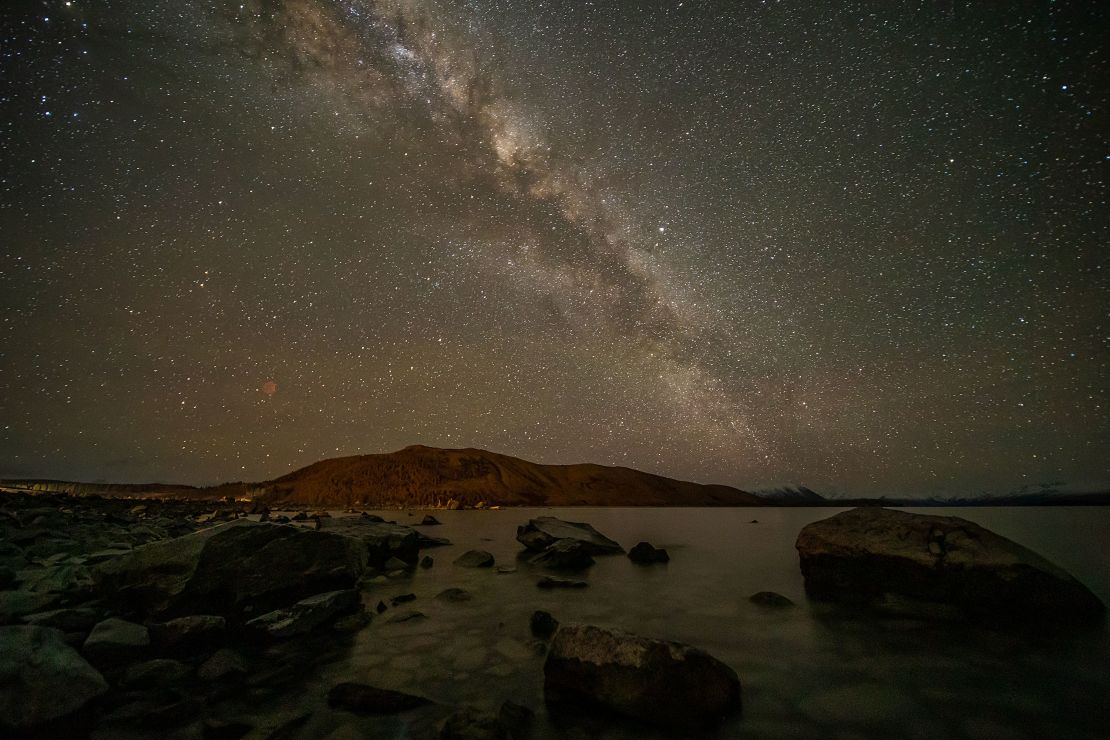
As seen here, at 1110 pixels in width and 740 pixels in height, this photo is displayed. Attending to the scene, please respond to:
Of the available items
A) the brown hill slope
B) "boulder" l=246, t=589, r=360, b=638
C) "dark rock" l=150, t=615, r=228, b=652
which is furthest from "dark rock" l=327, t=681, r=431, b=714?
the brown hill slope

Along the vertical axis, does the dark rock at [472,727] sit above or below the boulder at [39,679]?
below

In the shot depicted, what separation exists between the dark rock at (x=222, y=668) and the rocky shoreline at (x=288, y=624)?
0.02m

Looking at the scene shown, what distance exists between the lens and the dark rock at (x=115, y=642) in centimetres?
466

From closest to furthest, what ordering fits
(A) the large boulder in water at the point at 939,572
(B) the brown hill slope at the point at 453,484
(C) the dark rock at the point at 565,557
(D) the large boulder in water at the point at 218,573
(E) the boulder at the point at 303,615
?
(E) the boulder at the point at 303,615 < (D) the large boulder in water at the point at 218,573 < (A) the large boulder in water at the point at 939,572 < (C) the dark rock at the point at 565,557 < (B) the brown hill slope at the point at 453,484

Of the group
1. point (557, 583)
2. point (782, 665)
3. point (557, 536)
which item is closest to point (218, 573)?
point (557, 583)

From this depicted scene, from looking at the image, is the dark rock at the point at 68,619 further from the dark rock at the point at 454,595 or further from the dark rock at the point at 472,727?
the dark rock at the point at 472,727

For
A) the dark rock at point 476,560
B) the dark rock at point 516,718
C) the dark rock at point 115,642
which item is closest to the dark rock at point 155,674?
the dark rock at point 115,642

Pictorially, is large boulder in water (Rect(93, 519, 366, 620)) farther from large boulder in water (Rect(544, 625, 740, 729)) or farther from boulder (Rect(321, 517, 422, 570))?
boulder (Rect(321, 517, 422, 570))

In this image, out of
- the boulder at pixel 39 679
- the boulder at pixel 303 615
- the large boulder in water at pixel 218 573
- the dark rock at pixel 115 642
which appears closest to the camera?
the boulder at pixel 39 679

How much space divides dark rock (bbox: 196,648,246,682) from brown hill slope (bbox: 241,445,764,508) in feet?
256

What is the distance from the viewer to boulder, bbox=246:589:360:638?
19.6 feet

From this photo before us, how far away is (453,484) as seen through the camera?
9381 cm

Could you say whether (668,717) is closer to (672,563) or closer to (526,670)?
(526,670)

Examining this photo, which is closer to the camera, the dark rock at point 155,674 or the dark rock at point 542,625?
the dark rock at point 155,674
